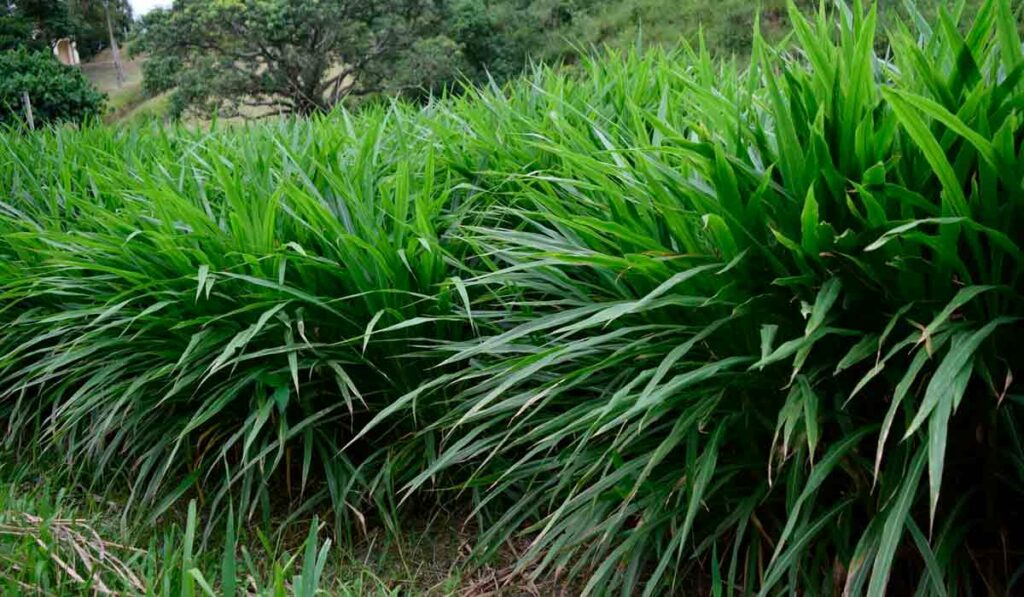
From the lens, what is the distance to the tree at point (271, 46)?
16.1 metres

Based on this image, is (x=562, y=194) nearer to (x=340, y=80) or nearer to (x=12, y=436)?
(x=12, y=436)

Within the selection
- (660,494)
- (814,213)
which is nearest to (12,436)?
(660,494)

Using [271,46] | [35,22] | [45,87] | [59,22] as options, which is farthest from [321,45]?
[59,22]

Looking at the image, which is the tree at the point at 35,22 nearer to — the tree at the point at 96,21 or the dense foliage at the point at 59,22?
the dense foliage at the point at 59,22

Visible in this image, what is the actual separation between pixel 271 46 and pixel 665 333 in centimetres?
1700

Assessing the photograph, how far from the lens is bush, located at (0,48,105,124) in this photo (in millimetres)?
9570

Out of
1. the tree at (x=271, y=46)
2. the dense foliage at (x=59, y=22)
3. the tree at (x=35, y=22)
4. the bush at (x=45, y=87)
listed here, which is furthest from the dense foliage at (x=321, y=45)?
the bush at (x=45, y=87)

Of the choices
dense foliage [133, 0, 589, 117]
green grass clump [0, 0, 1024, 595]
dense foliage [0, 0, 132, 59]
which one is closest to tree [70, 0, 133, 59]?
dense foliage [0, 0, 132, 59]

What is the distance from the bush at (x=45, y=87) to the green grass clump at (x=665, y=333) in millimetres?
8736

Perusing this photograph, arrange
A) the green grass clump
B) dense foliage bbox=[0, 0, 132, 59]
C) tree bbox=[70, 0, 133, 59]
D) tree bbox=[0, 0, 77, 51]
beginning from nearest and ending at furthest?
the green grass clump
tree bbox=[0, 0, 77, 51]
dense foliage bbox=[0, 0, 132, 59]
tree bbox=[70, 0, 133, 59]

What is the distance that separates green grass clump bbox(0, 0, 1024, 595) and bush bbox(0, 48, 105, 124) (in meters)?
8.74

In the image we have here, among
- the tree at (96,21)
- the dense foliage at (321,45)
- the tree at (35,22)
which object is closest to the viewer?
the dense foliage at (321,45)

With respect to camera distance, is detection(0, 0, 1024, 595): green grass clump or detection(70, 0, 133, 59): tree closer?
detection(0, 0, 1024, 595): green grass clump

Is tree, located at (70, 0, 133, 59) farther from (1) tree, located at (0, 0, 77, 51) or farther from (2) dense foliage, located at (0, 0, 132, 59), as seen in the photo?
(1) tree, located at (0, 0, 77, 51)
